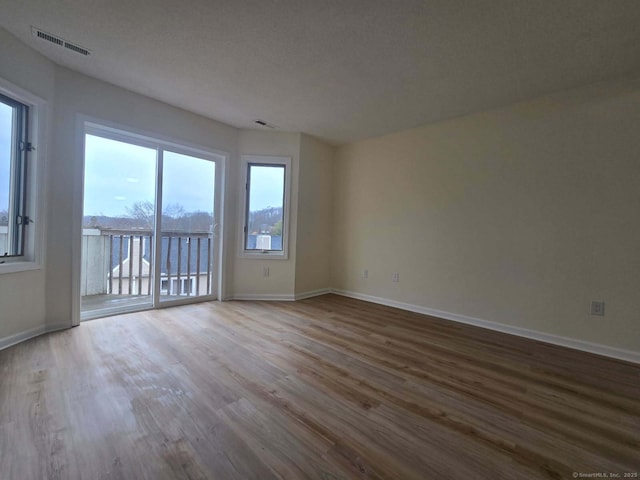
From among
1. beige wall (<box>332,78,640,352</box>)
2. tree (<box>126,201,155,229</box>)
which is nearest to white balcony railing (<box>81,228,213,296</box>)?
tree (<box>126,201,155,229</box>)

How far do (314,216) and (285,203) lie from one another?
1.79 feet

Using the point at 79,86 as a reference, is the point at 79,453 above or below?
below

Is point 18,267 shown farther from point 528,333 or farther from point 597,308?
point 597,308

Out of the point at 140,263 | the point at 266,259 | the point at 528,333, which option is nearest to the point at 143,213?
the point at 140,263

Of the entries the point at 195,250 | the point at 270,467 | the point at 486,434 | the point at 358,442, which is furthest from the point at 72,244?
the point at 486,434

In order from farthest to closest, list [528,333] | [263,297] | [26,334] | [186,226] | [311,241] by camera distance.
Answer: [311,241] → [263,297] → [186,226] → [528,333] → [26,334]

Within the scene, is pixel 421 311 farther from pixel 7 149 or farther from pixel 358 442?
pixel 7 149

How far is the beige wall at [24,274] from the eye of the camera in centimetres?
220

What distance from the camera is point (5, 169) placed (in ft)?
7.54

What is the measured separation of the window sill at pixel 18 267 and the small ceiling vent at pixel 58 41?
1.87 metres

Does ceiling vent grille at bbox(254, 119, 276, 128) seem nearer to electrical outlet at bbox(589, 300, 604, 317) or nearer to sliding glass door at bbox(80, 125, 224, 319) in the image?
sliding glass door at bbox(80, 125, 224, 319)

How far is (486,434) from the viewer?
1.43 meters

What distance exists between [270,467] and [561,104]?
3844 mm

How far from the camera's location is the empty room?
1.41m
